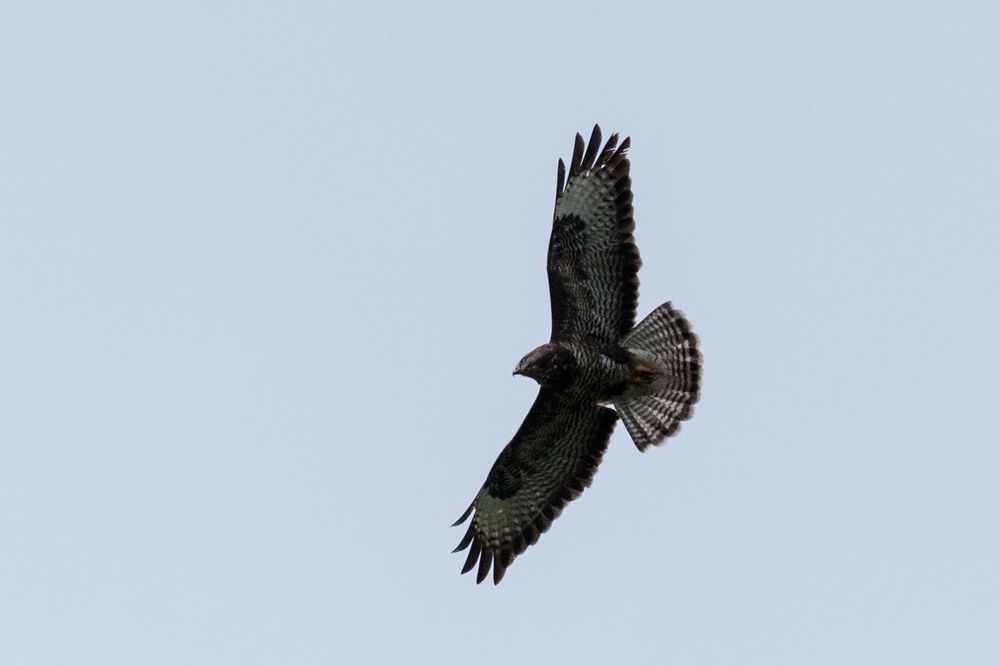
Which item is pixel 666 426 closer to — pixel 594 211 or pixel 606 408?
pixel 606 408

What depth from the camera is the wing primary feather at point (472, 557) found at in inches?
713

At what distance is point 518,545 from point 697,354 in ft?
8.73

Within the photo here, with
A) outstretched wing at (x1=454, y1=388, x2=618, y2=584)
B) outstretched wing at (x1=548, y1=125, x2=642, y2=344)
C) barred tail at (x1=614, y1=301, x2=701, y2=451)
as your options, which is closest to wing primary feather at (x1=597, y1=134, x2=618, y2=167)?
outstretched wing at (x1=548, y1=125, x2=642, y2=344)

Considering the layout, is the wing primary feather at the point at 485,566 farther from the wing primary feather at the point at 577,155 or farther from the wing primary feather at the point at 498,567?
the wing primary feather at the point at 577,155

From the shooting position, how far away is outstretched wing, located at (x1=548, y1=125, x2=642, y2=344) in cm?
1658

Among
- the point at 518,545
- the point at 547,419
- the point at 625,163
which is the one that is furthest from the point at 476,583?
the point at 625,163

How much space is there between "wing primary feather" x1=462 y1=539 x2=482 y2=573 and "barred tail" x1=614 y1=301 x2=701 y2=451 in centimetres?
199

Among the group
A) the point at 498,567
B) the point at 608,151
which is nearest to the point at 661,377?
the point at 608,151

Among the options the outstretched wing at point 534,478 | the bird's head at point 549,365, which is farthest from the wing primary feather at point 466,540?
the bird's head at point 549,365

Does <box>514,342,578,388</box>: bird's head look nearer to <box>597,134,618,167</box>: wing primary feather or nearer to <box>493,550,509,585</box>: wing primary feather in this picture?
<box>597,134,618,167</box>: wing primary feather

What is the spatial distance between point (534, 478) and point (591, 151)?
3324 millimetres

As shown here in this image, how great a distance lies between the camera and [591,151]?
1677cm

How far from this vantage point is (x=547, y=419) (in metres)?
17.4

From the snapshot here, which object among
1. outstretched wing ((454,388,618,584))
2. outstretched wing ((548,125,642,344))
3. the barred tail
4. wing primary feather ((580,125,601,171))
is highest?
wing primary feather ((580,125,601,171))
